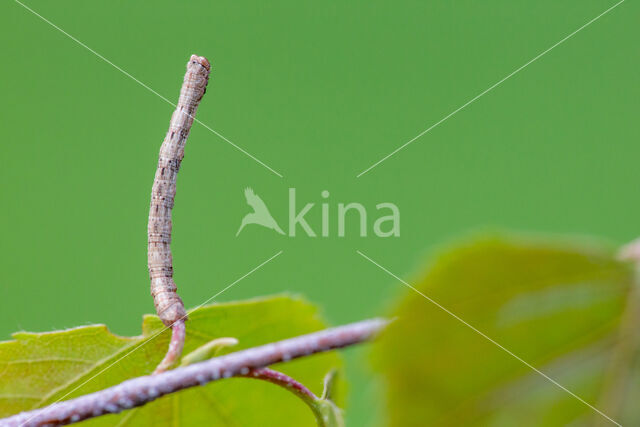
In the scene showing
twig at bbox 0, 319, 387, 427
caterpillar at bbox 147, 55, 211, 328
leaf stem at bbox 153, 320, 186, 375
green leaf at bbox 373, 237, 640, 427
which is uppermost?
caterpillar at bbox 147, 55, 211, 328

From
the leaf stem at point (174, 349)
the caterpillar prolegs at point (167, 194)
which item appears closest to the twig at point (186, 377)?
the leaf stem at point (174, 349)

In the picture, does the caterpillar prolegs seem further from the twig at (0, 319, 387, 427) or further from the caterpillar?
the twig at (0, 319, 387, 427)

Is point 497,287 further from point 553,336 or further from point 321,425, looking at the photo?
point 321,425

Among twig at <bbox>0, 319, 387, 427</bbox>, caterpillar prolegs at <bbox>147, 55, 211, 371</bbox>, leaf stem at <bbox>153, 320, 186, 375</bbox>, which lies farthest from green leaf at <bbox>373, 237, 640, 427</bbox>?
caterpillar prolegs at <bbox>147, 55, 211, 371</bbox>

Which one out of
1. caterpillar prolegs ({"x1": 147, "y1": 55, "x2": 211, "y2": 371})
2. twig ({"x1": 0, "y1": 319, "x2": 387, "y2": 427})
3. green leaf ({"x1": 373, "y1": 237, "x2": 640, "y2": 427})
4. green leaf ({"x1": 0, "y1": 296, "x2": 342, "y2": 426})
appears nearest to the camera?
green leaf ({"x1": 373, "y1": 237, "x2": 640, "y2": 427})

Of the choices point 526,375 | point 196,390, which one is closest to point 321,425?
point 196,390

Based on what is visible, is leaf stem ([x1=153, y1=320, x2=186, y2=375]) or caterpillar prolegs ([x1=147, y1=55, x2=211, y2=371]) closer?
leaf stem ([x1=153, y1=320, x2=186, y2=375])
